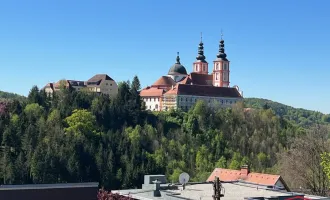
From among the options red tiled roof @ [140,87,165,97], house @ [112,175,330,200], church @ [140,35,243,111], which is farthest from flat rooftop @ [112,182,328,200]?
red tiled roof @ [140,87,165,97]

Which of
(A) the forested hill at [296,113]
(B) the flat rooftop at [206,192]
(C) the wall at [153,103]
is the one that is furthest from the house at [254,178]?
(A) the forested hill at [296,113]

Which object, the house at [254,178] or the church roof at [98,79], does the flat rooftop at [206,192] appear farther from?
the church roof at [98,79]

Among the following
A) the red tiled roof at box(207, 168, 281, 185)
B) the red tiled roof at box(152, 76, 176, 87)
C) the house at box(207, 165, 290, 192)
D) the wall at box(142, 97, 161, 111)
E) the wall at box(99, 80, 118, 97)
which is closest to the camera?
the house at box(207, 165, 290, 192)

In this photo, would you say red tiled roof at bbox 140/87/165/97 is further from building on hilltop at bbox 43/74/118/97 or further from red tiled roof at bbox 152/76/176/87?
building on hilltop at bbox 43/74/118/97

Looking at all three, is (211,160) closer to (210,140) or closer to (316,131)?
(210,140)

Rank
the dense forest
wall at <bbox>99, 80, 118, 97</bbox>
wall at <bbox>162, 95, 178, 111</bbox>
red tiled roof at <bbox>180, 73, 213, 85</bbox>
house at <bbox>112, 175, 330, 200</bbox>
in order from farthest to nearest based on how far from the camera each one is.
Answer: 1. red tiled roof at <bbox>180, 73, 213, 85</bbox>
2. wall at <bbox>99, 80, 118, 97</bbox>
3. wall at <bbox>162, 95, 178, 111</bbox>
4. the dense forest
5. house at <bbox>112, 175, 330, 200</bbox>

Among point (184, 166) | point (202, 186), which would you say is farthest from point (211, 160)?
point (202, 186)

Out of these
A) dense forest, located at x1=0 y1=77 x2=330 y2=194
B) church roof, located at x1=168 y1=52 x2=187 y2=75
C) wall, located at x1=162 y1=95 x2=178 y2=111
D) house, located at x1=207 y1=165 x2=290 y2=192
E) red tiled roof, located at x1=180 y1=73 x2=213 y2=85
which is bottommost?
house, located at x1=207 y1=165 x2=290 y2=192

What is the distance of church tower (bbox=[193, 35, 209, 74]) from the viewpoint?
3484 inches

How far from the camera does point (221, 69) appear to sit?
85.7 metres

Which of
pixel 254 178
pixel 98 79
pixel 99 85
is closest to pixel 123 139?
pixel 99 85

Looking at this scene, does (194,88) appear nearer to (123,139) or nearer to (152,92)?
(152,92)

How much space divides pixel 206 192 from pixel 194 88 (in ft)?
201

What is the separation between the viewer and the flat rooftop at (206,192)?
16.6 metres
